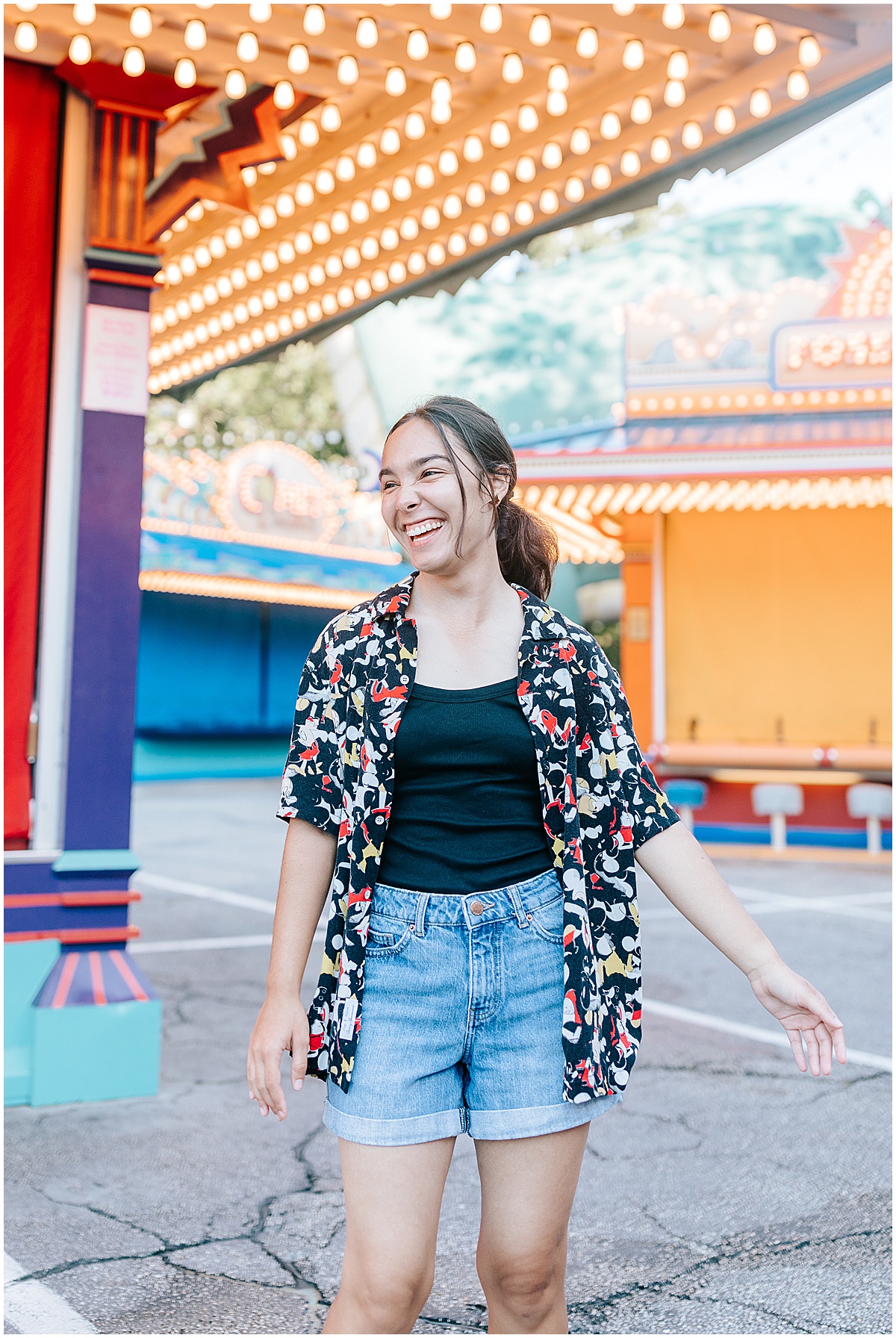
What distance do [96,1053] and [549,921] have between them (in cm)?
299

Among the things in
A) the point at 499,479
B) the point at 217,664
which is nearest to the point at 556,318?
the point at 217,664

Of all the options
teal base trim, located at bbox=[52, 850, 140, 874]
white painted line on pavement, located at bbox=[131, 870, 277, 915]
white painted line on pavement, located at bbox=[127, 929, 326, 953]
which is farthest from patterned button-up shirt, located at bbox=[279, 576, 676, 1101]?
white painted line on pavement, located at bbox=[131, 870, 277, 915]

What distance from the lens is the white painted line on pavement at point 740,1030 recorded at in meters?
5.09

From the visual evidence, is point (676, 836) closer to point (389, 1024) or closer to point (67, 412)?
point (389, 1024)

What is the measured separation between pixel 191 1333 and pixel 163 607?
60.3 feet

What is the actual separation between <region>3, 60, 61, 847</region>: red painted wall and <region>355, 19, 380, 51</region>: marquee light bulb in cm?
128

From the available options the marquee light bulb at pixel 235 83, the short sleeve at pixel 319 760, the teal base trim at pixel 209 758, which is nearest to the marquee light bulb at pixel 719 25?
the marquee light bulb at pixel 235 83

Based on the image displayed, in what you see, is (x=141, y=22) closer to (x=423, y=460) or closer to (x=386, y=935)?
(x=423, y=460)

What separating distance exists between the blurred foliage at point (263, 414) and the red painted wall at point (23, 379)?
949 inches

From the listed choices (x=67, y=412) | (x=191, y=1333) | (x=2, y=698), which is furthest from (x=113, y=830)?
(x=191, y=1333)

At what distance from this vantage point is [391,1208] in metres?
1.82

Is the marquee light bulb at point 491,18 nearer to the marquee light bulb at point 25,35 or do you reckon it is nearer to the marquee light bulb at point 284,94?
the marquee light bulb at point 284,94

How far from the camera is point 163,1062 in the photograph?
191 inches

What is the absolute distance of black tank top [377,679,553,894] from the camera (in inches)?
75.5
